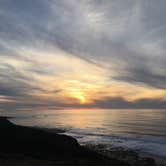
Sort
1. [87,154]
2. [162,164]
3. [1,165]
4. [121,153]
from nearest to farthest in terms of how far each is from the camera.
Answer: [1,165] < [87,154] < [162,164] < [121,153]

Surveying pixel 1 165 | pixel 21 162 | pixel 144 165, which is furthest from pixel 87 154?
pixel 1 165

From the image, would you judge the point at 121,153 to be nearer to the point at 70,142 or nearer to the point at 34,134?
the point at 70,142

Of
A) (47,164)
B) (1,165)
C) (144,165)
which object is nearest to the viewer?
(1,165)

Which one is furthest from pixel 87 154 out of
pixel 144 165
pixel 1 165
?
pixel 1 165

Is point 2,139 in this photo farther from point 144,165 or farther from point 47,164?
point 144,165

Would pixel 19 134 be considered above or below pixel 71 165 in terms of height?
above

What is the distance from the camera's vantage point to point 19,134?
28281 millimetres

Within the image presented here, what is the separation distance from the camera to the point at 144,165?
27203 millimetres

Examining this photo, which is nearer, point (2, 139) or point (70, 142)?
point (2, 139)

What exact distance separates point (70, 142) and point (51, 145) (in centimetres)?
279

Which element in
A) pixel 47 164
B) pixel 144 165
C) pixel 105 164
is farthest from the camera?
pixel 144 165

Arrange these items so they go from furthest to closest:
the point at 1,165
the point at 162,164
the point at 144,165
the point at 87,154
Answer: the point at 162,164
the point at 144,165
the point at 87,154
the point at 1,165

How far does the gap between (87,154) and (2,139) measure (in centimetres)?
938

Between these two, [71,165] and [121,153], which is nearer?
[71,165]
